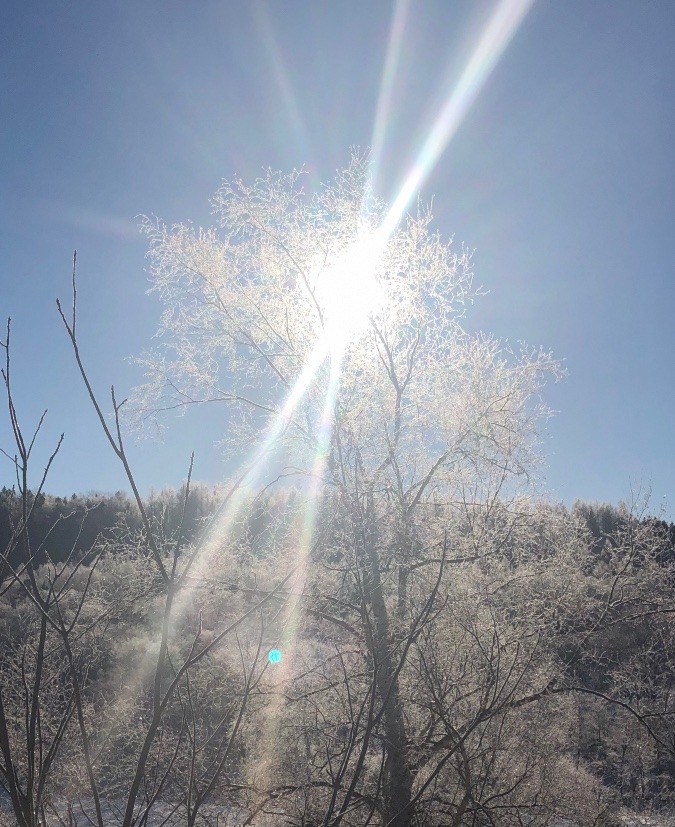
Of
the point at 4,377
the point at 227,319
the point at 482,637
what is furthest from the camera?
the point at 227,319

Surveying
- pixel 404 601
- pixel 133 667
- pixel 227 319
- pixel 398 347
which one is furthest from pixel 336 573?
pixel 133 667

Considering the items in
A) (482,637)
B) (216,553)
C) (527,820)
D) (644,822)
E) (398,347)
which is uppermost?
(398,347)

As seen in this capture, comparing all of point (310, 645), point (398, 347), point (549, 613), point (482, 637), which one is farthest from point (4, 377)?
point (310, 645)

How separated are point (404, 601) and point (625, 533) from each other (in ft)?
9.13

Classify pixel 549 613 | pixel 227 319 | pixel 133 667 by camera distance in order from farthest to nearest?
pixel 133 667 → pixel 227 319 → pixel 549 613

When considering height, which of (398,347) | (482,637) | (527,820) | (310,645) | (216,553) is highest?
(398,347)

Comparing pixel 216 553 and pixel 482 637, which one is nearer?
pixel 482 637

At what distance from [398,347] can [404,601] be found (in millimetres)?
2327

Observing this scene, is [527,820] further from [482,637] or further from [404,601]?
[482,637]

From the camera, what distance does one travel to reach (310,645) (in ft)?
21.4

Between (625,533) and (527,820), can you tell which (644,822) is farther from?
(625,533)

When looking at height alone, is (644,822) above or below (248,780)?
below

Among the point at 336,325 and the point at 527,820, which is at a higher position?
the point at 336,325

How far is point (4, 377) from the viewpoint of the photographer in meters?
1.00
